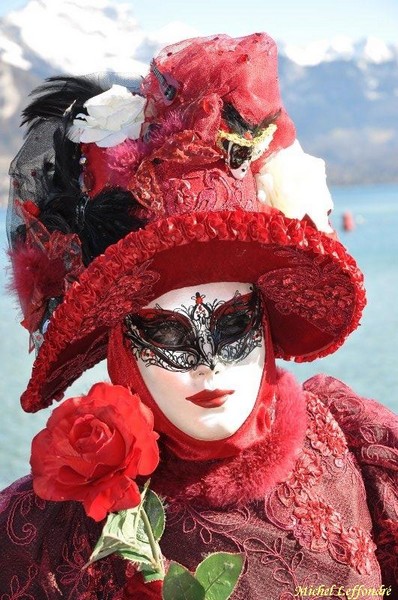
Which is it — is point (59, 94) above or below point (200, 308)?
above

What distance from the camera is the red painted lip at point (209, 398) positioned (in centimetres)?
160

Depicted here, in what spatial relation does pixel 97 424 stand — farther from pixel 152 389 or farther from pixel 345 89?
pixel 345 89

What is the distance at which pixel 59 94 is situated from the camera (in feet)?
5.93

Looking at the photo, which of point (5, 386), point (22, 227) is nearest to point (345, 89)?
point (5, 386)

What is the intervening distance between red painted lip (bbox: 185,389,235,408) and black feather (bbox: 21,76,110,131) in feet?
1.89

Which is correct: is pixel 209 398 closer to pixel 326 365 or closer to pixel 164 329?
pixel 164 329

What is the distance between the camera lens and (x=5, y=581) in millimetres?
1710

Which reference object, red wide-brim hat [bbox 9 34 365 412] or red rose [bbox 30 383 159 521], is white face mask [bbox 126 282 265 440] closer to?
red wide-brim hat [bbox 9 34 365 412]

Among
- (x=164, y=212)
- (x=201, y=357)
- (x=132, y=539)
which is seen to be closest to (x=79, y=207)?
(x=164, y=212)

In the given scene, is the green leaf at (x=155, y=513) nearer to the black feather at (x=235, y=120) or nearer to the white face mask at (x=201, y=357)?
the white face mask at (x=201, y=357)

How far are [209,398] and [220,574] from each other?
371mm

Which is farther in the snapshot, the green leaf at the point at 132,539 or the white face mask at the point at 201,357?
the white face mask at the point at 201,357

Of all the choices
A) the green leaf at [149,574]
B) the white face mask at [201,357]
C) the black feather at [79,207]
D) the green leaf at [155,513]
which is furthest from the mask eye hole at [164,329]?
the green leaf at [149,574]

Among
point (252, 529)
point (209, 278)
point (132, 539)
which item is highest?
point (209, 278)
